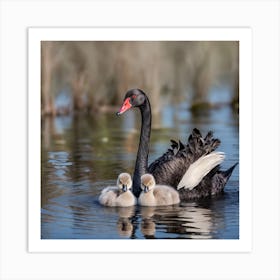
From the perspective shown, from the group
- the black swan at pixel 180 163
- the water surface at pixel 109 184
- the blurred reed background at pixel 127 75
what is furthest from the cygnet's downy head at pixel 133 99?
the water surface at pixel 109 184

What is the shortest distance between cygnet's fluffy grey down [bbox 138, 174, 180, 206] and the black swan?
0.18 metres

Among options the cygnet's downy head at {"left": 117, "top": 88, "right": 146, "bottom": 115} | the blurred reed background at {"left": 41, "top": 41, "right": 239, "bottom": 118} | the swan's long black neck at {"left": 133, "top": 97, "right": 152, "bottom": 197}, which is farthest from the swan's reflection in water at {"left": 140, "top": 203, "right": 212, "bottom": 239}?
Result: the blurred reed background at {"left": 41, "top": 41, "right": 239, "bottom": 118}

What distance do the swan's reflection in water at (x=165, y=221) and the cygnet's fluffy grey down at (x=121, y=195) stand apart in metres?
0.06

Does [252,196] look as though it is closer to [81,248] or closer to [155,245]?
[155,245]

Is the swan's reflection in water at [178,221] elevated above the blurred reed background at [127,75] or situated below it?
below

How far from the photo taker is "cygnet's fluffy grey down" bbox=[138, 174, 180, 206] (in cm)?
1130

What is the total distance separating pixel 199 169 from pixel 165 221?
3.15 feet

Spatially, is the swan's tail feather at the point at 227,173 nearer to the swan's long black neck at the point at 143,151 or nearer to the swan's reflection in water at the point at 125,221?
the swan's long black neck at the point at 143,151

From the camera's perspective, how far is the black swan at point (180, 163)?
11.6m

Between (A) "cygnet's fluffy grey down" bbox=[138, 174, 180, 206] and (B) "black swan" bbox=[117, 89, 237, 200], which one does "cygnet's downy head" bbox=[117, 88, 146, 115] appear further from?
(A) "cygnet's fluffy grey down" bbox=[138, 174, 180, 206]
